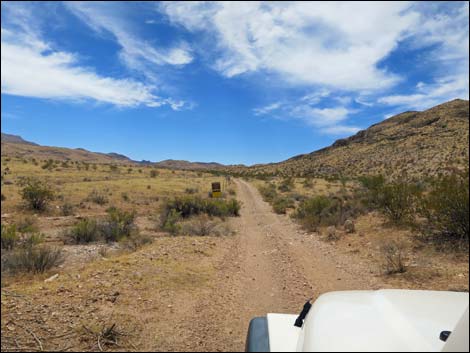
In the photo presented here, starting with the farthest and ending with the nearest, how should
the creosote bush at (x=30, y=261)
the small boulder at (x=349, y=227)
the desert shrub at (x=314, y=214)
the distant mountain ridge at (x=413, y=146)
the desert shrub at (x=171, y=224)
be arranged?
the distant mountain ridge at (x=413, y=146)
the desert shrub at (x=314, y=214)
the desert shrub at (x=171, y=224)
the small boulder at (x=349, y=227)
the creosote bush at (x=30, y=261)

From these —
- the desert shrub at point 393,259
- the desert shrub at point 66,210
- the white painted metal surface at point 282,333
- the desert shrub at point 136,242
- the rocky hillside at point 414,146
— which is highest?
the rocky hillside at point 414,146

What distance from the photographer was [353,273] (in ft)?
27.0

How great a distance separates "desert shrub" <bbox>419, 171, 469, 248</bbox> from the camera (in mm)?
9195

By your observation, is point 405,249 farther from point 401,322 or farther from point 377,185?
point 401,322

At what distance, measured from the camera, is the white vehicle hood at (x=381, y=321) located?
1.88m

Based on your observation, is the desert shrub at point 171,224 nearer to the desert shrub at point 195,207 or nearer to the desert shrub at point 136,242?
the desert shrub at point 195,207

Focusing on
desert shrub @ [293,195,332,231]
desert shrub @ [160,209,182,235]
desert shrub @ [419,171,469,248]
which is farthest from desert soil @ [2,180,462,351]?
desert shrub @ [293,195,332,231]

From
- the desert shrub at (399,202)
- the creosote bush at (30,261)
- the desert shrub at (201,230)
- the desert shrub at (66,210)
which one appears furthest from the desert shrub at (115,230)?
the desert shrub at (399,202)

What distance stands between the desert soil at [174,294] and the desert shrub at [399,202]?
2.88m

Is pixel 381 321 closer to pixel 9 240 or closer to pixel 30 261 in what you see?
pixel 30 261

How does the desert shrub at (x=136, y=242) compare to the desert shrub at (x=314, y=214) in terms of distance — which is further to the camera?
the desert shrub at (x=314, y=214)

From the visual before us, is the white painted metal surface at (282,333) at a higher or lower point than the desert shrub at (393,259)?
higher

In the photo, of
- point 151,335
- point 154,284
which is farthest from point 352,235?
point 151,335

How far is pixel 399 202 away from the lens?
12336 millimetres
